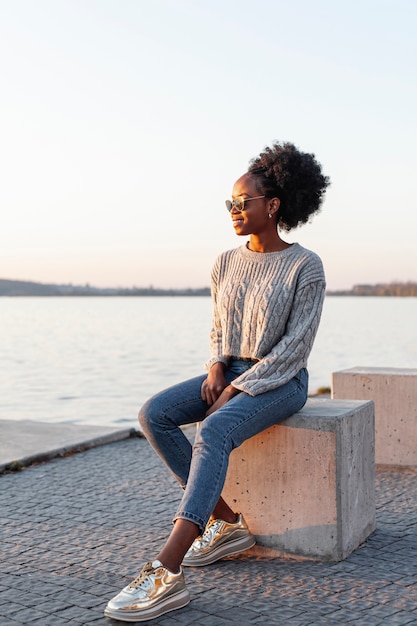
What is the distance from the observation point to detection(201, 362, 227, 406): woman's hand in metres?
4.37

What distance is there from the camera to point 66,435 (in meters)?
7.68

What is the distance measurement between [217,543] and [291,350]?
1.01 metres

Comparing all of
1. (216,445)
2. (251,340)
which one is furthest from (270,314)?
(216,445)

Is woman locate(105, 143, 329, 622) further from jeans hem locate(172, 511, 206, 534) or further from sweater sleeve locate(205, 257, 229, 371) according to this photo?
jeans hem locate(172, 511, 206, 534)

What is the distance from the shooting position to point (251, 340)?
173 inches

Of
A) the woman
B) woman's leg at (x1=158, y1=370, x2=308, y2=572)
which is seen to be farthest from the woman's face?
woman's leg at (x1=158, y1=370, x2=308, y2=572)

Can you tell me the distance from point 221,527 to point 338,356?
24.2 metres

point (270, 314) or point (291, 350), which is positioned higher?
point (270, 314)

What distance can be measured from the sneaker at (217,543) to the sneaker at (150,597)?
537 millimetres

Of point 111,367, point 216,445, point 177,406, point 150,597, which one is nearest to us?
point 150,597

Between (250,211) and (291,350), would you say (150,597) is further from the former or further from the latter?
(250,211)

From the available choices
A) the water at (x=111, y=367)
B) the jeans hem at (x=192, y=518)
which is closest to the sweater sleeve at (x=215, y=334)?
the jeans hem at (x=192, y=518)

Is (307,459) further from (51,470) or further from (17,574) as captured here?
(51,470)

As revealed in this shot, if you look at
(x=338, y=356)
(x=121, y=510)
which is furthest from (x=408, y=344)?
(x=121, y=510)
